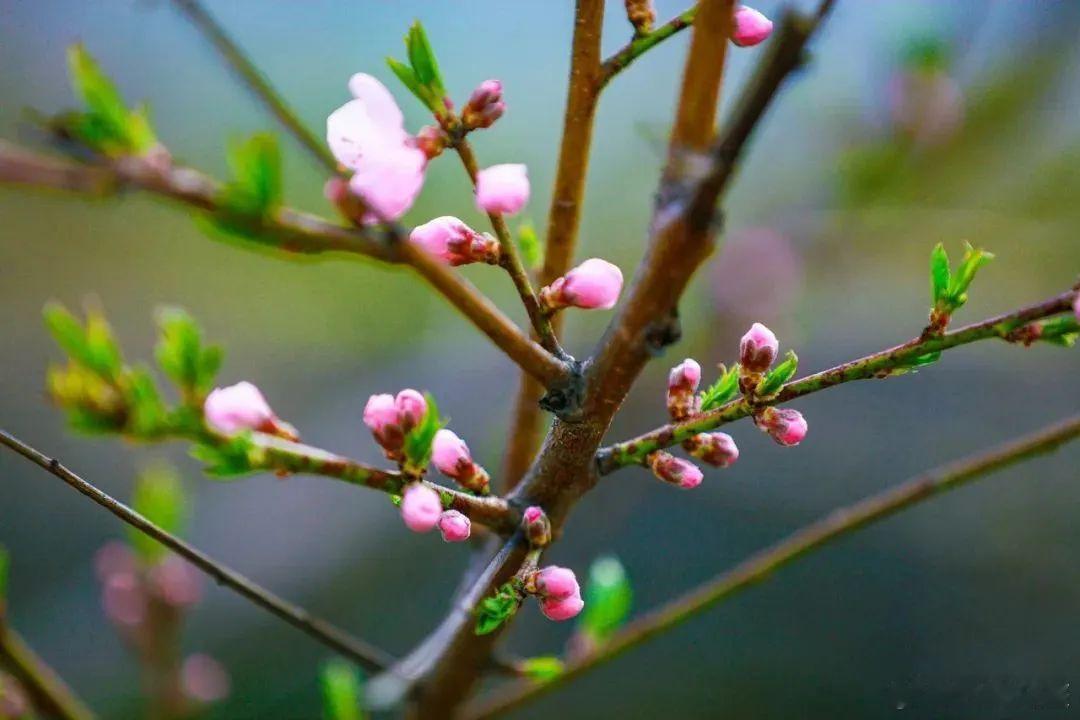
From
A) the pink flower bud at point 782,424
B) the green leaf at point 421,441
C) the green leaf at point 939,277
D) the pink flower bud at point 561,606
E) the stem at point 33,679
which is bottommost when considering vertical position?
the stem at point 33,679

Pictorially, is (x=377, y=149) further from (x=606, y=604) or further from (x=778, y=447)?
(x=778, y=447)

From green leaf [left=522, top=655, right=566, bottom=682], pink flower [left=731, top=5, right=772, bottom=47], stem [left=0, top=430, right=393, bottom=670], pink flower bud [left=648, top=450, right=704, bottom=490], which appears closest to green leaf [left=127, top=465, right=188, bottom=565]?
stem [left=0, top=430, right=393, bottom=670]

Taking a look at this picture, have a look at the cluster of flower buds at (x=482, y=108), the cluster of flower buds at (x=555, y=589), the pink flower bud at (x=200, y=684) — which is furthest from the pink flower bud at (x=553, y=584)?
the pink flower bud at (x=200, y=684)

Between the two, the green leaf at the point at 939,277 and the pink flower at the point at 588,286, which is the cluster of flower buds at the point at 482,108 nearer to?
the pink flower at the point at 588,286

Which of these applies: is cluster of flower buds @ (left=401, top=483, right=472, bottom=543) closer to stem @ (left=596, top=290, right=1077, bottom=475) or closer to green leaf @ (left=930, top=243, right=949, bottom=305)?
stem @ (left=596, top=290, right=1077, bottom=475)

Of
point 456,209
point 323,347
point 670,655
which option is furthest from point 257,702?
point 456,209

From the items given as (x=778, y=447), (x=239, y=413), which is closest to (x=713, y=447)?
(x=239, y=413)
